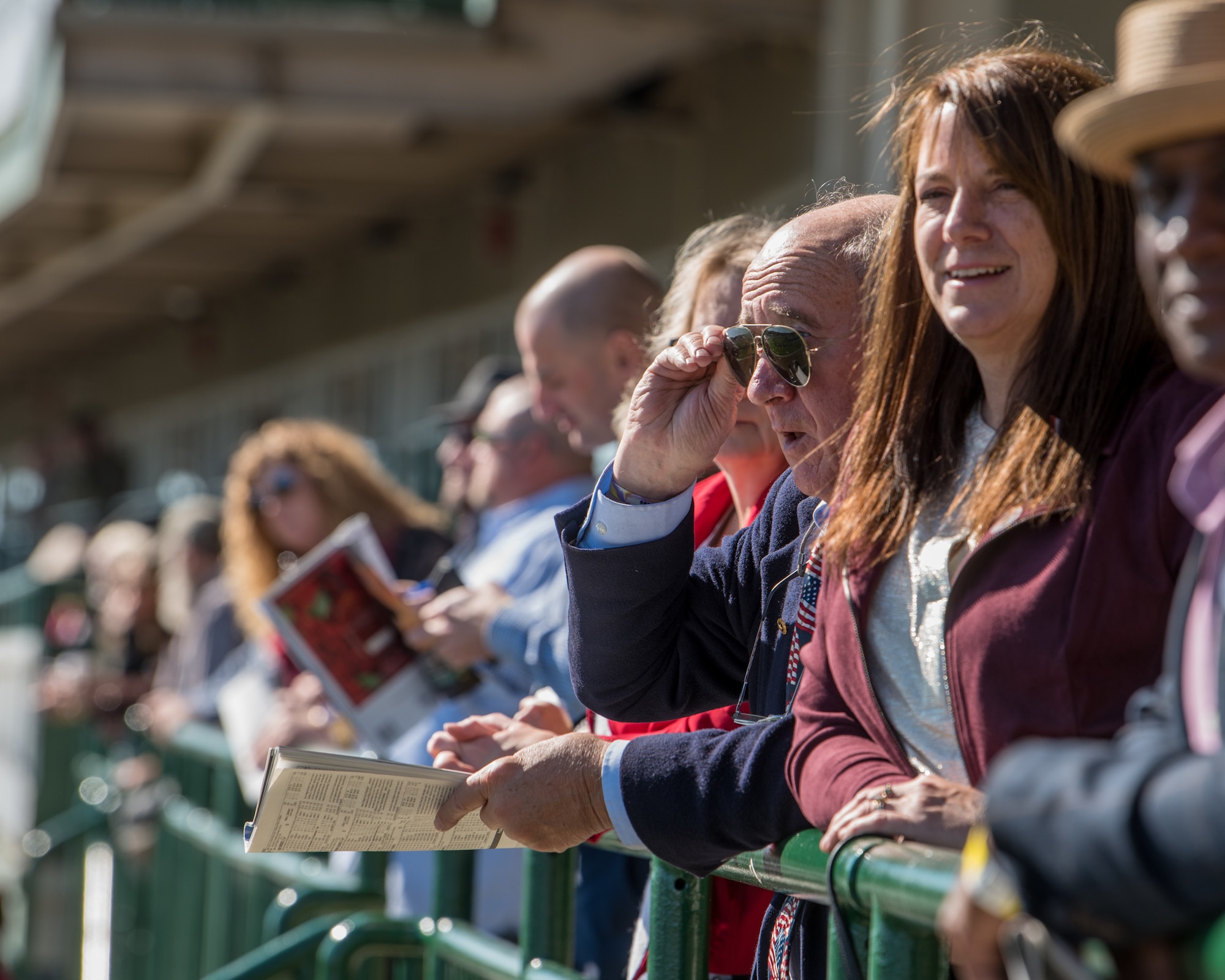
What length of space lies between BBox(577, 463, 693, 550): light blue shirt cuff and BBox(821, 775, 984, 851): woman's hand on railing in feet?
2.34

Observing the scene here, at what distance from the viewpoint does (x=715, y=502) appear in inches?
115

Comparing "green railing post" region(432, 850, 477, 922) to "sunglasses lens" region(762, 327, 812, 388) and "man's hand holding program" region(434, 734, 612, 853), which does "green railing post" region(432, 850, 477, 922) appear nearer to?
"man's hand holding program" region(434, 734, 612, 853)

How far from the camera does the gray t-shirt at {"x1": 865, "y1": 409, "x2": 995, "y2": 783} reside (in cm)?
188

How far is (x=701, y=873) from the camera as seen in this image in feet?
7.04

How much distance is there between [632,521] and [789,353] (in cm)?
35

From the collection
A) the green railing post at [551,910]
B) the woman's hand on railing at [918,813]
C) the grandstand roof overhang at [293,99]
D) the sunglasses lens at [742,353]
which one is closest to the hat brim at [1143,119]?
the woman's hand on railing at [918,813]

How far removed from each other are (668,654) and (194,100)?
6163mm

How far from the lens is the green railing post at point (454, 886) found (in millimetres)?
3092

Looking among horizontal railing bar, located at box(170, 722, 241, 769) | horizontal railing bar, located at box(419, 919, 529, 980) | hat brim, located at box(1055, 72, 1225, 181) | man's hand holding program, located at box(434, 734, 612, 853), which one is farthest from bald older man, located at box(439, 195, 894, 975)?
horizontal railing bar, located at box(170, 722, 241, 769)

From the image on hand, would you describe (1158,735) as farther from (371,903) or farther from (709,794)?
(371,903)

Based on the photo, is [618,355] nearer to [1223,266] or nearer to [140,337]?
[1223,266]

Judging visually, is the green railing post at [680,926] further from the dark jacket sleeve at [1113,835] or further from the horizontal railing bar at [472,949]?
the dark jacket sleeve at [1113,835]

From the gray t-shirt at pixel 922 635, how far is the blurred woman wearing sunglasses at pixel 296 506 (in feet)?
10.1

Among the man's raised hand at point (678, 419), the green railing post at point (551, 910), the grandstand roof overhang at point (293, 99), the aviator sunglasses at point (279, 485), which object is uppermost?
the grandstand roof overhang at point (293, 99)
